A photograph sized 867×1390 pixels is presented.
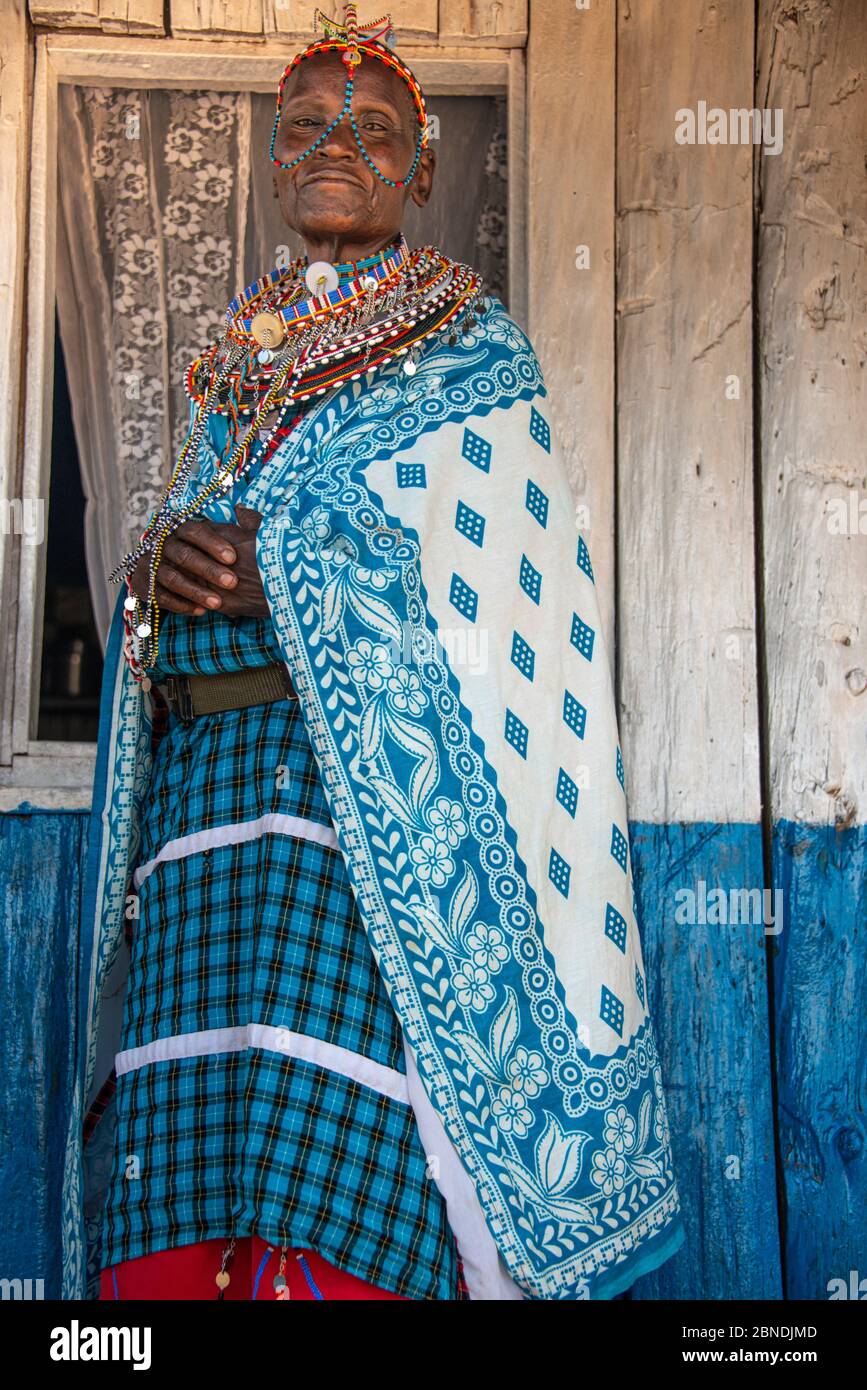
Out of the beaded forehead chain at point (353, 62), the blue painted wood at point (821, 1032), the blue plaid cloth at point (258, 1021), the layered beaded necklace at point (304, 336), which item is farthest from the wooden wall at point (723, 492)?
the blue plaid cloth at point (258, 1021)

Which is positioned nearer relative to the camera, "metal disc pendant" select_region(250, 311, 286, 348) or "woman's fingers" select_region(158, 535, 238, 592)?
"woman's fingers" select_region(158, 535, 238, 592)

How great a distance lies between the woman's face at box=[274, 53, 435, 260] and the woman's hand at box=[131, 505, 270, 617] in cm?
63

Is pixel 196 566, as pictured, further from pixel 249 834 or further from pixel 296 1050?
pixel 296 1050

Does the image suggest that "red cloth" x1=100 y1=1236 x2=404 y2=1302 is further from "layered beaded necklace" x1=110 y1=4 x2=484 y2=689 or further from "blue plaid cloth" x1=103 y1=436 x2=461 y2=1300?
"layered beaded necklace" x1=110 y1=4 x2=484 y2=689

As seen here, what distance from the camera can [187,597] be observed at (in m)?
2.31

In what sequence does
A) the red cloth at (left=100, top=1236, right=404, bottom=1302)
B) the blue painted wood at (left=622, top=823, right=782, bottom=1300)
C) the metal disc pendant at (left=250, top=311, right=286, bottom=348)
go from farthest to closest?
the blue painted wood at (left=622, top=823, right=782, bottom=1300), the metal disc pendant at (left=250, top=311, right=286, bottom=348), the red cloth at (left=100, top=1236, right=404, bottom=1302)

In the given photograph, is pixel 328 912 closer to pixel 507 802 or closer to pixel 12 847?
pixel 507 802

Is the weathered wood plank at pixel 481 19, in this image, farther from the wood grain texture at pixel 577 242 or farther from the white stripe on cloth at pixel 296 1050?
the white stripe on cloth at pixel 296 1050

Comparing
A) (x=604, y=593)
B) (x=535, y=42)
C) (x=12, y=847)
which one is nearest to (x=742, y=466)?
(x=604, y=593)

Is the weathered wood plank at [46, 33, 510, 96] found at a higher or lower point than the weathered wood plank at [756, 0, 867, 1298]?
higher

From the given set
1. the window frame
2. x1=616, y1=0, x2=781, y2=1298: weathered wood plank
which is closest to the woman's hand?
the window frame

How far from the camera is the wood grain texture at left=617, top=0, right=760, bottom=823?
10.5 ft

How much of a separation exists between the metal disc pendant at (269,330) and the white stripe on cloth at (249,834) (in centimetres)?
86

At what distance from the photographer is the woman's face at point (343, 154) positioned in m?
2.64
